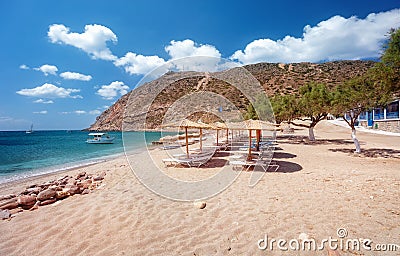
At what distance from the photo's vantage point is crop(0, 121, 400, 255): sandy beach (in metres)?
2.89

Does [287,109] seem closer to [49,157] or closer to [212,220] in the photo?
[212,220]

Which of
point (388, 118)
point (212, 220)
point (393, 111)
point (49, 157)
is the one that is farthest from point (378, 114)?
point (49, 157)

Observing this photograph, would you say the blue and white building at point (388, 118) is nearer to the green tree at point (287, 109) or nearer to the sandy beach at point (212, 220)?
the green tree at point (287, 109)

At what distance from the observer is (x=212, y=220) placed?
3.55 metres

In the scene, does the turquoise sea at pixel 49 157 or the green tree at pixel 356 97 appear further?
the turquoise sea at pixel 49 157

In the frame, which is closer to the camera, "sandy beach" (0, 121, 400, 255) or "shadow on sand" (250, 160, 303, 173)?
"sandy beach" (0, 121, 400, 255)

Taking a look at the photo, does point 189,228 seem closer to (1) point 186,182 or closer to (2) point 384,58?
(1) point 186,182

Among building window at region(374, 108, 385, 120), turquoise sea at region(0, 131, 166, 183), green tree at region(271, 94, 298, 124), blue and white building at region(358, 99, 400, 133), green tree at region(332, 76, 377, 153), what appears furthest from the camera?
building window at region(374, 108, 385, 120)

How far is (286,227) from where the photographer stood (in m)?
3.23

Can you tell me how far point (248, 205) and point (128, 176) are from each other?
4.47 meters

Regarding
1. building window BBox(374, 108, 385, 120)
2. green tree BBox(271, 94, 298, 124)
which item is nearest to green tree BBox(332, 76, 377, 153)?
green tree BBox(271, 94, 298, 124)

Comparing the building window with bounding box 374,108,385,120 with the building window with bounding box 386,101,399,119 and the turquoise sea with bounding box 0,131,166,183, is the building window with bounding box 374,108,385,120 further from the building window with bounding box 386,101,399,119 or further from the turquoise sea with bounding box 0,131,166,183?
the turquoise sea with bounding box 0,131,166,183

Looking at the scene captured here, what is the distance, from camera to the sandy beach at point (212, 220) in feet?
9.50

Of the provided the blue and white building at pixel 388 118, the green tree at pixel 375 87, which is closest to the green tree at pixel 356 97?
the green tree at pixel 375 87
